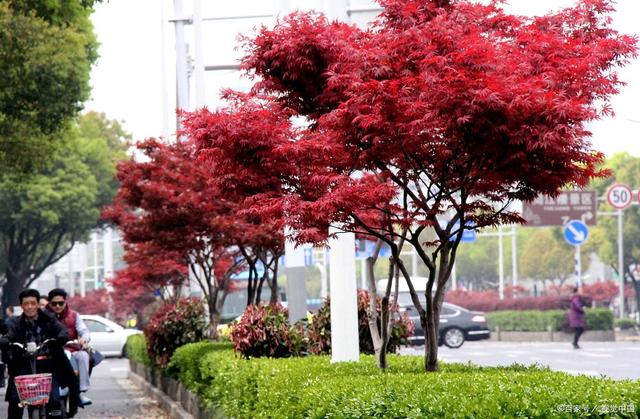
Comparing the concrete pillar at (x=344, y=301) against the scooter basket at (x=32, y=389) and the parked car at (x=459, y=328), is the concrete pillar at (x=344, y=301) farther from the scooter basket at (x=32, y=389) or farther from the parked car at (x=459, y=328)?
the parked car at (x=459, y=328)

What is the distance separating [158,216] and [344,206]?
35.3 ft

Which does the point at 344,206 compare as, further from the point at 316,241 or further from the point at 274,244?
the point at 274,244

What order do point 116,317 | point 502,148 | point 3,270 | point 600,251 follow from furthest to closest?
point 600,251 < point 116,317 < point 3,270 < point 502,148

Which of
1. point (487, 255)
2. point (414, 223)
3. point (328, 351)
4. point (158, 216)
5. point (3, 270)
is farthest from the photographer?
point (487, 255)

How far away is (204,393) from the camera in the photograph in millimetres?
14844

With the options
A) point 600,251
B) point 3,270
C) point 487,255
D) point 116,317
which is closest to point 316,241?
point 3,270

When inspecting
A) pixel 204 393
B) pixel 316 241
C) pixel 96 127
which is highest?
pixel 96 127

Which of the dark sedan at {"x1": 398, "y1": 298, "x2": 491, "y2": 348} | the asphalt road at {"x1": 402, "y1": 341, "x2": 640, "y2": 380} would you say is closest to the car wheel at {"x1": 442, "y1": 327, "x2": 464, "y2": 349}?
the dark sedan at {"x1": 398, "y1": 298, "x2": 491, "y2": 348}

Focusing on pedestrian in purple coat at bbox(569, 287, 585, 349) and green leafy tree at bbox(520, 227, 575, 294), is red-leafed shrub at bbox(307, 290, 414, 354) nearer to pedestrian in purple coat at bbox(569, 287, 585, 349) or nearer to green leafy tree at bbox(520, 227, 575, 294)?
pedestrian in purple coat at bbox(569, 287, 585, 349)

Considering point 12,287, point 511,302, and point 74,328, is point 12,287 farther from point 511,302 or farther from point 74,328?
point 74,328

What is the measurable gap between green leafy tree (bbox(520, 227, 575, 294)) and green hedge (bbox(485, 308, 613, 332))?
40.8m

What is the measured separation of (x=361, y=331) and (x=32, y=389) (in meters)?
Answer: 4.19

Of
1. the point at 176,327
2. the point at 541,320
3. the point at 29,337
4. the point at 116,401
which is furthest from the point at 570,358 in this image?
the point at 29,337

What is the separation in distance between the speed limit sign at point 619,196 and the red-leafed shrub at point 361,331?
34.8m
